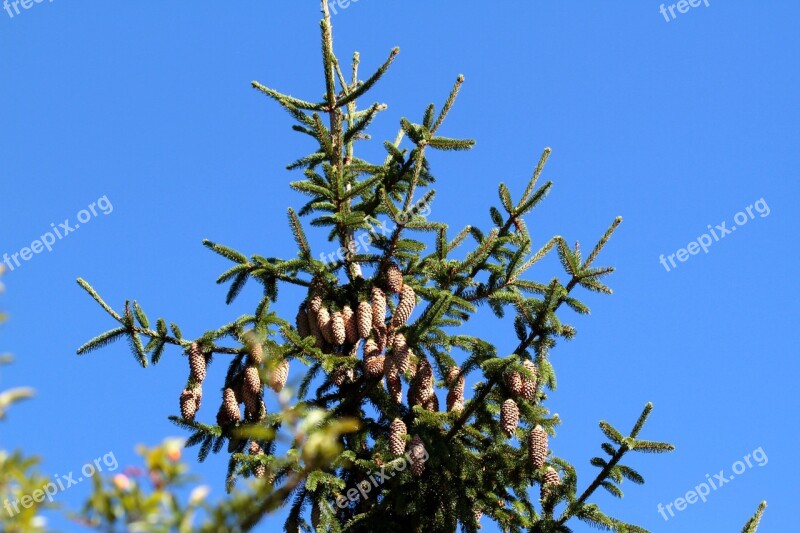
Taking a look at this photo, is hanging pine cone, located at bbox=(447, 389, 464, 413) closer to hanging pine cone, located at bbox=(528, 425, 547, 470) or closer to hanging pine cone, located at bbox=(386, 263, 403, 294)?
hanging pine cone, located at bbox=(528, 425, 547, 470)

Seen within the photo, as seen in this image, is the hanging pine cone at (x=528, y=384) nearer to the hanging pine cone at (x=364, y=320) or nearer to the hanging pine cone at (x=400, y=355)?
the hanging pine cone at (x=400, y=355)

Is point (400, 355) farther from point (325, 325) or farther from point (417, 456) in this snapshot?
point (325, 325)

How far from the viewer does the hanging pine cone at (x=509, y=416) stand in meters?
6.32

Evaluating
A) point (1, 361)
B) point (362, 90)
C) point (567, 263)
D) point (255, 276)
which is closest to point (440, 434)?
point (567, 263)

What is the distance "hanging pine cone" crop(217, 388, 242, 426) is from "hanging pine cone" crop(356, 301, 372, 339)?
1.21m

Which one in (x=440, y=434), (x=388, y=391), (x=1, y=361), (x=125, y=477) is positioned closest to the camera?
(x=125, y=477)

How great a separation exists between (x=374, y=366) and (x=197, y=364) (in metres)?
1.61

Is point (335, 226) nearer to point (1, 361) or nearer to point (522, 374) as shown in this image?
point (522, 374)

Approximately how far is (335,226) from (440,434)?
2.38 m

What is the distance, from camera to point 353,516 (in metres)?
7.14

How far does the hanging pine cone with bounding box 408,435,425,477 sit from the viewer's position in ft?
21.2

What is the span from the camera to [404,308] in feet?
23.7

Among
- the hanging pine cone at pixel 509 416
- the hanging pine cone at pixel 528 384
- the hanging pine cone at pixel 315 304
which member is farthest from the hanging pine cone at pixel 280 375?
the hanging pine cone at pixel 528 384

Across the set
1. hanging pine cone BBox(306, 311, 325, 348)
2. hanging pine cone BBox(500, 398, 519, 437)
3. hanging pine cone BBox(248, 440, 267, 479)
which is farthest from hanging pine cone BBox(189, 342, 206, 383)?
hanging pine cone BBox(500, 398, 519, 437)
